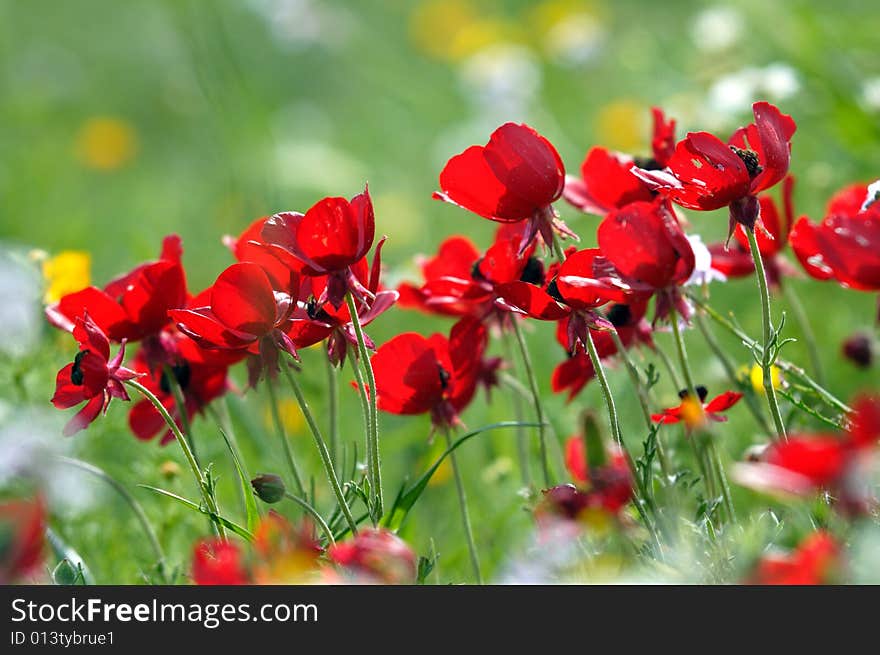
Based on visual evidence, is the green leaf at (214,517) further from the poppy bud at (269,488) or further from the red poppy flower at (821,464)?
the red poppy flower at (821,464)

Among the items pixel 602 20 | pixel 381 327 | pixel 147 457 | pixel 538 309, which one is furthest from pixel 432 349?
pixel 602 20

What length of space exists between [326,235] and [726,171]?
327 mm

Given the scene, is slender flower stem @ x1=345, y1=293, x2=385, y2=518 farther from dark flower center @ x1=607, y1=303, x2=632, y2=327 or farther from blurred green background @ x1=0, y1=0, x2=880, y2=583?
dark flower center @ x1=607, y1=303, x2=632, y2=327

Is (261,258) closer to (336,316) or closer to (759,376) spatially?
(336,316)

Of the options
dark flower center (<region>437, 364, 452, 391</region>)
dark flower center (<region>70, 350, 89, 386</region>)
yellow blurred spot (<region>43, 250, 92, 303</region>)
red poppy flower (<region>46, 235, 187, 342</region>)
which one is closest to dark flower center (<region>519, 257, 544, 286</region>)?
dark flower center (<region>437, 364, 452, 391</region>)

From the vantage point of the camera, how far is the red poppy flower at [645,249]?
34.3 inches

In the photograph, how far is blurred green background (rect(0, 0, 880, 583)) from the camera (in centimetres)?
165

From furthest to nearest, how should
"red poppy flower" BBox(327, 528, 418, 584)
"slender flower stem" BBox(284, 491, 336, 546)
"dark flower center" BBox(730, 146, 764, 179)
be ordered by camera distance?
"dark flower center" BBox(730, 146, 764, 179)
"slender flower stem" BBox(284, 491, 336, 546)
"red poppy flower" BBox(327, 528, 418, 584)

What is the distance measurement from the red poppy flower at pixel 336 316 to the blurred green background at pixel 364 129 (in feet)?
0.82

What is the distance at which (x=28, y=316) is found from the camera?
5.07ft

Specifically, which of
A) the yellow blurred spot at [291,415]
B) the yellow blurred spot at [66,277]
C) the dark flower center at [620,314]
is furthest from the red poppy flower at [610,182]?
the yellow blurred spot at [291,415]

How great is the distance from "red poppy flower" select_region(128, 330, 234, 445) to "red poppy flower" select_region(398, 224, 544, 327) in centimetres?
22

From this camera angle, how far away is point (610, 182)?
1127 millimetres

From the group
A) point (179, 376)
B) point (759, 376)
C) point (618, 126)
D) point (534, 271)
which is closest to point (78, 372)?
point (179, 376)
